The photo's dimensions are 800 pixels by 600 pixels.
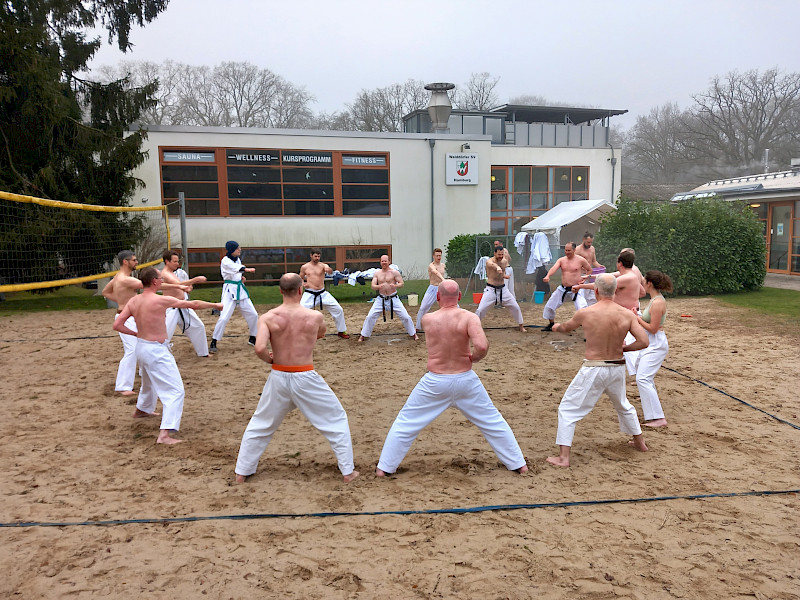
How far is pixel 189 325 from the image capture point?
32.1 feet

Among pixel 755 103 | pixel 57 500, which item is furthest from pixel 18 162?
pixel 755 103

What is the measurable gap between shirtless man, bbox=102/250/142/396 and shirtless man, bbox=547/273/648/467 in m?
5.34

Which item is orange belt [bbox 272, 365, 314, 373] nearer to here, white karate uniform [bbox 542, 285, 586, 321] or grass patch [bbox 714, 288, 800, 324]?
white karate uniform [bbox 542, 285, 586, 321]

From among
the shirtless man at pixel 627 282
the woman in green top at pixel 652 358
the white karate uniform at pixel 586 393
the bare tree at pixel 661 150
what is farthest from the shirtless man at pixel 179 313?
the bare tree at pixel 661 150

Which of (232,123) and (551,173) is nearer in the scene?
(551,173)

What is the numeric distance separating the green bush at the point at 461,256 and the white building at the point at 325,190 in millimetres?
3267

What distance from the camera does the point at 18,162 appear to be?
16375mm

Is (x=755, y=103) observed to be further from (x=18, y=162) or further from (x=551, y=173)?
(x=18, y=162)

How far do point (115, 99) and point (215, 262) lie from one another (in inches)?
228

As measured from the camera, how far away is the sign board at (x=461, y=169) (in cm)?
2239

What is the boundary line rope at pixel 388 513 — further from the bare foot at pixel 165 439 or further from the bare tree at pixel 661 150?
the bare tree at pixel 661 150

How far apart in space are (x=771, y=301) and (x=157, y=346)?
15.5 meters

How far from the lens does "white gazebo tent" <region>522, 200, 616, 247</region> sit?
61.2 ft

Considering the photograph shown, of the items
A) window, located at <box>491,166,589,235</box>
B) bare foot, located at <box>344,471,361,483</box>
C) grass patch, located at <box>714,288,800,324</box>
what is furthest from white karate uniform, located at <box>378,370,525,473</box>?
window, located at <box>491,166,589,235</box>
